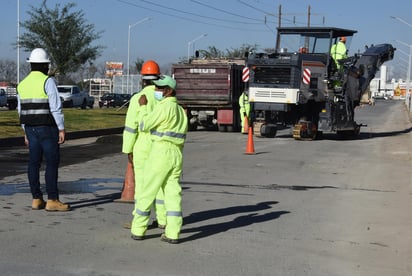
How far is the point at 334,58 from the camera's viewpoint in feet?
70.2

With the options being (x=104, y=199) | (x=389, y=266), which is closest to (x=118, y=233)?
(x=104, y=199)

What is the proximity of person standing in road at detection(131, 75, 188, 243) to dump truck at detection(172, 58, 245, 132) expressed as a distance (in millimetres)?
18223

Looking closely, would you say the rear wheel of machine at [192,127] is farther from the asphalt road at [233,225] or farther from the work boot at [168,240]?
the work boot at [168,240]

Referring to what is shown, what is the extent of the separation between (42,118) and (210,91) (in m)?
17.2

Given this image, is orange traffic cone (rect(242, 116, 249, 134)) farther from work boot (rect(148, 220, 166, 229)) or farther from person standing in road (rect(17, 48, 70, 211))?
work boot (rect(148, 220, 166, 229))

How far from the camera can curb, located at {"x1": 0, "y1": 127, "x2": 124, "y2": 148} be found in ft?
56.3

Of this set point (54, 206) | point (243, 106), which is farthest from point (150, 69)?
point (243, 106)

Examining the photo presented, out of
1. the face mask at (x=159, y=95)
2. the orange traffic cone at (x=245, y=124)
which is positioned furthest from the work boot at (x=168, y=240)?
the orange traffic cone at (x=245, y=124)

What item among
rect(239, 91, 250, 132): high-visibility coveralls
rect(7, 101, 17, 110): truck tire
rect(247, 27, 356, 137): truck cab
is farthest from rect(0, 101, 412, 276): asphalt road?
rect(7, 101, 17, 110): truck tire

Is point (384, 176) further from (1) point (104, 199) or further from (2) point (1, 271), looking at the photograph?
(2) point (1, 271)

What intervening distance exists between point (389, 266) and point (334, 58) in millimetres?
16266

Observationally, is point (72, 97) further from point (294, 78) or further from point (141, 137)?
point (141, 137)

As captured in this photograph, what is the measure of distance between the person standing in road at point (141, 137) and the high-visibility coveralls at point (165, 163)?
0.45m

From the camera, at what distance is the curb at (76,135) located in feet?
56.3
